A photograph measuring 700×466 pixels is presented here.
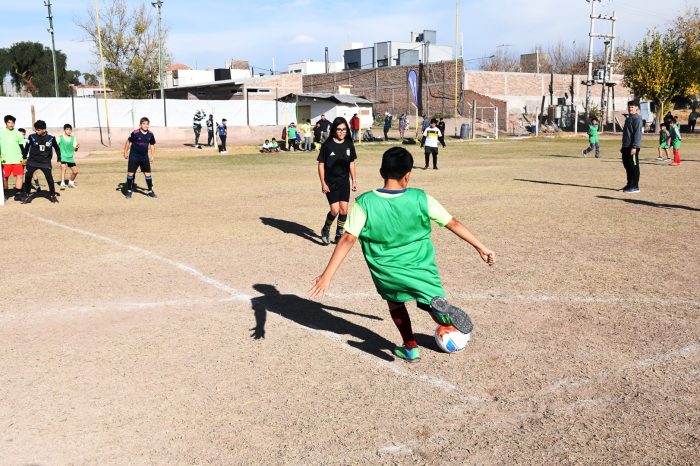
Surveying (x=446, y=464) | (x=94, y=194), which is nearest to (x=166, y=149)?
(x=94, y=194)

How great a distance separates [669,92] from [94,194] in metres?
49.3

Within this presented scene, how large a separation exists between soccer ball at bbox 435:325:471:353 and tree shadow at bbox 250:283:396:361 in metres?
0.42

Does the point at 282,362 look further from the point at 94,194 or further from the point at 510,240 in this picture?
the point at 94,194

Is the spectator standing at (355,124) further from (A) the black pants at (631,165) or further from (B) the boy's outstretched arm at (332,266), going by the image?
(B) the boy's outstretched arm at (332,266)

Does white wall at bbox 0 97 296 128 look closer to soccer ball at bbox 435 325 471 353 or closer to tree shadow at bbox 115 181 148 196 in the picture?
tree shadow at bbox 115 181 148 196

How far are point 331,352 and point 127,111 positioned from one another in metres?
42.0

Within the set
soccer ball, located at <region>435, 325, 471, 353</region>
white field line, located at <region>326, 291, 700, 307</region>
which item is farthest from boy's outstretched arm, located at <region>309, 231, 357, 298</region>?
white field line, located at <region>326, 291, 700, 307</region>

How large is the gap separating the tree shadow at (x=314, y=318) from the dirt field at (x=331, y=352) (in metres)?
0.03

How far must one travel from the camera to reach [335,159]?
984 centimetres

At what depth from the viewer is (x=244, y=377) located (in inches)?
195

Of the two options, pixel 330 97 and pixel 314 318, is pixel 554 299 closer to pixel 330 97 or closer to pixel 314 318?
pixel 314 318

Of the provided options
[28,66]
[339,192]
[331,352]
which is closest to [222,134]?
[339,192]

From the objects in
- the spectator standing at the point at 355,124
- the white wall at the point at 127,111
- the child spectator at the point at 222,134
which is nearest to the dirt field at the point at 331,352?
the child spectator at the point at 222,134

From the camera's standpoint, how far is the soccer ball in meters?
5.34
